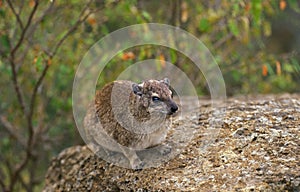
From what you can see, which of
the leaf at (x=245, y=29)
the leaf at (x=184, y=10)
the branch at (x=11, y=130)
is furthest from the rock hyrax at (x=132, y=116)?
the leaf at (x=184, y=10)

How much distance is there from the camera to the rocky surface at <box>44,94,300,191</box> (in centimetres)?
514

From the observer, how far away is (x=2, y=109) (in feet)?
34.4

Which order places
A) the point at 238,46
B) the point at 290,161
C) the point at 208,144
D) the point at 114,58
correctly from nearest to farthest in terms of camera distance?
the point at 290,161, the point at 208,144, the point at 114,58, the point at 238,46

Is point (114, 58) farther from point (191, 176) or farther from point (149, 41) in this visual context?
point (191, 176)

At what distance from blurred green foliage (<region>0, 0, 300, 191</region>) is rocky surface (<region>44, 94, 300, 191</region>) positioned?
60.5 inches

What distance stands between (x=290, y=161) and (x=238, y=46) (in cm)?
786

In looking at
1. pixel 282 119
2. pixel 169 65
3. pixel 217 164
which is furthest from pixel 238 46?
pixel 217 164

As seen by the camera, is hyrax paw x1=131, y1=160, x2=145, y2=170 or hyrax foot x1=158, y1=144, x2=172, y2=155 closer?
hyrax paw x1=131, y1=160, x2=145, y2=170

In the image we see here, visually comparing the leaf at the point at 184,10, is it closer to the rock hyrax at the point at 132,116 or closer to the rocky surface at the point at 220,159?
the rocky surface at the point at 220,159

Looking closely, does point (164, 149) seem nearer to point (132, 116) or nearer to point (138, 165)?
point (138, 165)

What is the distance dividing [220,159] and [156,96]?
90 cm

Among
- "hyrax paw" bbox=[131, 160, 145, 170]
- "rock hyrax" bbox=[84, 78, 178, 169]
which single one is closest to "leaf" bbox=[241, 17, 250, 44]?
"rock hyrax" bbox=[84, 78, 178, 169]

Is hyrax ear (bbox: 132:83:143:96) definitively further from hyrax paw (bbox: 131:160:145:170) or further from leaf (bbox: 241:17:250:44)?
leaf (bbox: 241:17:250:44)

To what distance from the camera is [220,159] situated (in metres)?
5.64
